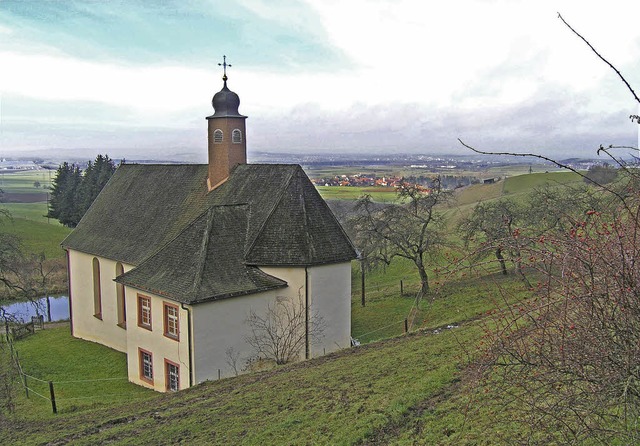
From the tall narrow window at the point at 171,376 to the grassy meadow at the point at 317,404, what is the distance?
828mm

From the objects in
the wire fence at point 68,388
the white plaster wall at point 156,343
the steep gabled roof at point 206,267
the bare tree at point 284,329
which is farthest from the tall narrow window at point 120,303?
the bare tree at point 284,329

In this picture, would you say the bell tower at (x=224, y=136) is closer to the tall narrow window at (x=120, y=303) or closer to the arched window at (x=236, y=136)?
the arched window at (x=236, y=136)

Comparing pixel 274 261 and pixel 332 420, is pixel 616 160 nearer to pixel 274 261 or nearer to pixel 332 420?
pixel 332 420

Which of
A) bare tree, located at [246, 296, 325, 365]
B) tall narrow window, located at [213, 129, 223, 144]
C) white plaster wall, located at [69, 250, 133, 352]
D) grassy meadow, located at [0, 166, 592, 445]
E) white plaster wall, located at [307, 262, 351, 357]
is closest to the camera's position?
grassy meadow, located at [0, 166, 592, 445]

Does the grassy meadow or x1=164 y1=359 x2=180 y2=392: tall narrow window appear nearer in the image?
the grassy meadow

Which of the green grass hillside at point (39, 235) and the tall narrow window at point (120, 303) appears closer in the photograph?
the tall narrow window at point (120, 303)

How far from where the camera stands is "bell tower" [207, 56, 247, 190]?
25.7 m

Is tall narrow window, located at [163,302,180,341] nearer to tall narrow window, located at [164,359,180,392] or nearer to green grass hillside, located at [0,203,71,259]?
tall narrow window, located at [164,359,180,392]

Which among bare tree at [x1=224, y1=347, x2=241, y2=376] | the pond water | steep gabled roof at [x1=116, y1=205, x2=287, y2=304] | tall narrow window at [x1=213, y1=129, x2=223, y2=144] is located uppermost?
tall narrow window at [x1=213, y1=129, x2=223, y2=144]

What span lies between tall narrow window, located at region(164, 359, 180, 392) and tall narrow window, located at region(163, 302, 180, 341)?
1010mm

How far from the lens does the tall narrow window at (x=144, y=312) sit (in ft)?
67.7

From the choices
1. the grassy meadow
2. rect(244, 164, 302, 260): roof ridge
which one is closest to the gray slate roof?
rect(244, 164, 302, 260): roof ridge

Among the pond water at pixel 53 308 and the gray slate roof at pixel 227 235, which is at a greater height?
the gray slate roof at pixel 227 235

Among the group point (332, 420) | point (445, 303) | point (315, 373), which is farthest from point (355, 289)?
point (332, 420)
